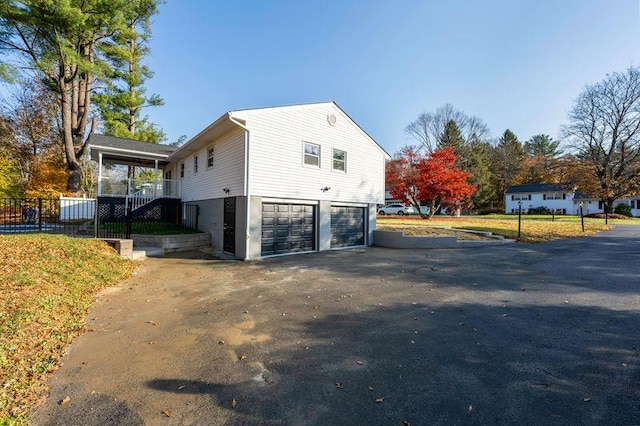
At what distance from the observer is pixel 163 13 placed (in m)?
20.2

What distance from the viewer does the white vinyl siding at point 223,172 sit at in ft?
33.4

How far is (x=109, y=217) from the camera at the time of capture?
548 inches

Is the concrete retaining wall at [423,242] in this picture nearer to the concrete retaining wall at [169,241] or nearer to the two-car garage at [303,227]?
the two-car garage at [303,227]

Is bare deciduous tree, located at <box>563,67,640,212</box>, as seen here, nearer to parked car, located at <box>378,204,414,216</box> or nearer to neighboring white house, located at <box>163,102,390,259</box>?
parked car, located at <box>378,204,414,216</box>

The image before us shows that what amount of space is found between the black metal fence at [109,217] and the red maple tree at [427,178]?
18.8 metres

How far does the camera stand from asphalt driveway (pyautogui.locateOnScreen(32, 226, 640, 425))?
8.10 feet

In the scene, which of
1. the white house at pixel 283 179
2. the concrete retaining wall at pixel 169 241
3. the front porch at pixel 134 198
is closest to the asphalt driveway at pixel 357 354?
the white house at pixel 283 179

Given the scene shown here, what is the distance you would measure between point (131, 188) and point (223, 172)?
23.1ft

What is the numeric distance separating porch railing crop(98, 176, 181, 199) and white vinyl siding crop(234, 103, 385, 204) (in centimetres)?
731

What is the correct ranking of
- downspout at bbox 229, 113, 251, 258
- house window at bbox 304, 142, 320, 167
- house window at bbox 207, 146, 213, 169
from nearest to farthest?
downspout at bbox 229, 113, 251, 258
house window at bbox 304, 142, 320, 167
house window at bbox 207, 146, 213, 169

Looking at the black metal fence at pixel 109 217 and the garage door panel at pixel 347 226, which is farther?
the garage door panel at pixel 347 226

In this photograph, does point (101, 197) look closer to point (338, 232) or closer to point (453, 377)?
point (338, 232)

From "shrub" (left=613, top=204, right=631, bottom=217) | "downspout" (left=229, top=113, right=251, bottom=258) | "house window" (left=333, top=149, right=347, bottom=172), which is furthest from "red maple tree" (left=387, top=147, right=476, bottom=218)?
"shrub" (left=613, top=204, right=631, bottom=217)

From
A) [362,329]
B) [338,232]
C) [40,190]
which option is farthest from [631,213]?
[40,190]
